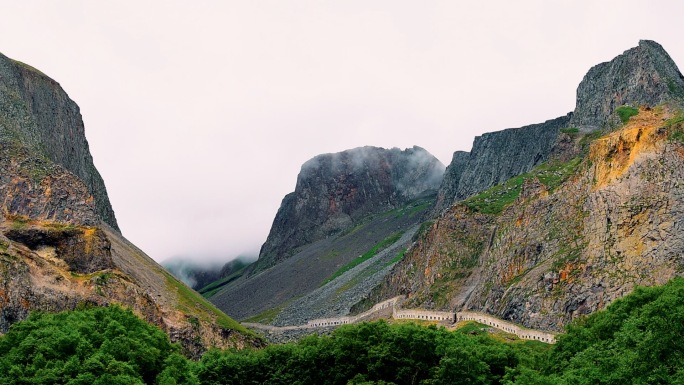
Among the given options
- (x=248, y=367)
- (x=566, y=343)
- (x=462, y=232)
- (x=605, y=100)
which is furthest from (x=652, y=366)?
(x=605, y=100)

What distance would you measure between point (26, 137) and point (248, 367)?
9312 centimetres

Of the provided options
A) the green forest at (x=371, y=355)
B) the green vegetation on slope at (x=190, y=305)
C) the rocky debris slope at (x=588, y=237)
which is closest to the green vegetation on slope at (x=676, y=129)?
the rocky debris slope at (x=588, y=237)

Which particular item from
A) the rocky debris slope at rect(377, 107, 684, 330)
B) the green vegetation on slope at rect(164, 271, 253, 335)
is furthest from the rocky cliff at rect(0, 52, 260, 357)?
the rocky debris slope at rect(377, 107, 684, 330)

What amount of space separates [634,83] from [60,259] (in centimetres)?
12322

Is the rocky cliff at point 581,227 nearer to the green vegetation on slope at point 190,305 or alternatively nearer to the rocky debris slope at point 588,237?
the rocky debris slope at point 588,237

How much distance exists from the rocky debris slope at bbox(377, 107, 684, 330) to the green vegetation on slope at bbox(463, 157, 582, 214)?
1.05 meters

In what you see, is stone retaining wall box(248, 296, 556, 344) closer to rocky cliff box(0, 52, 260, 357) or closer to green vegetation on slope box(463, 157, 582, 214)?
green vegetation on slope box(463, 157, 582, 214)

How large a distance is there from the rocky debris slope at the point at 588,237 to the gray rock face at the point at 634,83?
22.6 meters

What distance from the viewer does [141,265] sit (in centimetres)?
16262

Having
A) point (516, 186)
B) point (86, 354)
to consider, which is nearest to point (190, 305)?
point (516, 186)

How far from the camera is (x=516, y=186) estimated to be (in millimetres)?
187750

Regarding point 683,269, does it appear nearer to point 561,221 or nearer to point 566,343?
point 561,221

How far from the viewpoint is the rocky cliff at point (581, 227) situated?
111688mm

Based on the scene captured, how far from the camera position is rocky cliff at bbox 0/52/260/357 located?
354ft
